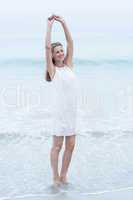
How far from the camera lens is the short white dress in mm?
4578

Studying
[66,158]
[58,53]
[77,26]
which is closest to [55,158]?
[66,158]

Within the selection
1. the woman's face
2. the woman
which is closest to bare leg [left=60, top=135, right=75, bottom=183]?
the woman

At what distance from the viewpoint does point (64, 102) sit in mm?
4578

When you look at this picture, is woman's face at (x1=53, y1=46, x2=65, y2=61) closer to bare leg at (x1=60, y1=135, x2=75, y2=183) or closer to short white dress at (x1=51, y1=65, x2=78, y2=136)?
short white dress at (x1=51, y1=65, x2=78, y2=136)

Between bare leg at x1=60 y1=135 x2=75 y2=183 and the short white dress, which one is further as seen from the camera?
bare leg at x1=60 y1=135 x2=75 y2=183

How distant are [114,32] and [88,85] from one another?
6.90 metres

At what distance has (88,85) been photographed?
972 cm

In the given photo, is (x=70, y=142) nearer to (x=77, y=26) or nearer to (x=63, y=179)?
(x=63, y=179)

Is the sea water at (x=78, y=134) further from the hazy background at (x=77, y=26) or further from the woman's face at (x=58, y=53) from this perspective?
the hazy background at (x=77, y=26)

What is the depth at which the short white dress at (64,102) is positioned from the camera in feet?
15.0

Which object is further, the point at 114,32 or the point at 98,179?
the point at 114,32

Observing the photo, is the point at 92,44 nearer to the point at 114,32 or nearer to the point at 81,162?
the point at 114,32

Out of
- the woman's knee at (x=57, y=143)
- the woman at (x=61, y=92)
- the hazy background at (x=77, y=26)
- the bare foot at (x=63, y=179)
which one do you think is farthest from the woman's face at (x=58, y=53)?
the hazy background at (x=77, y=26)

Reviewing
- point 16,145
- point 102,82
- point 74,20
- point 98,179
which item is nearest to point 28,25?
point 74,20
